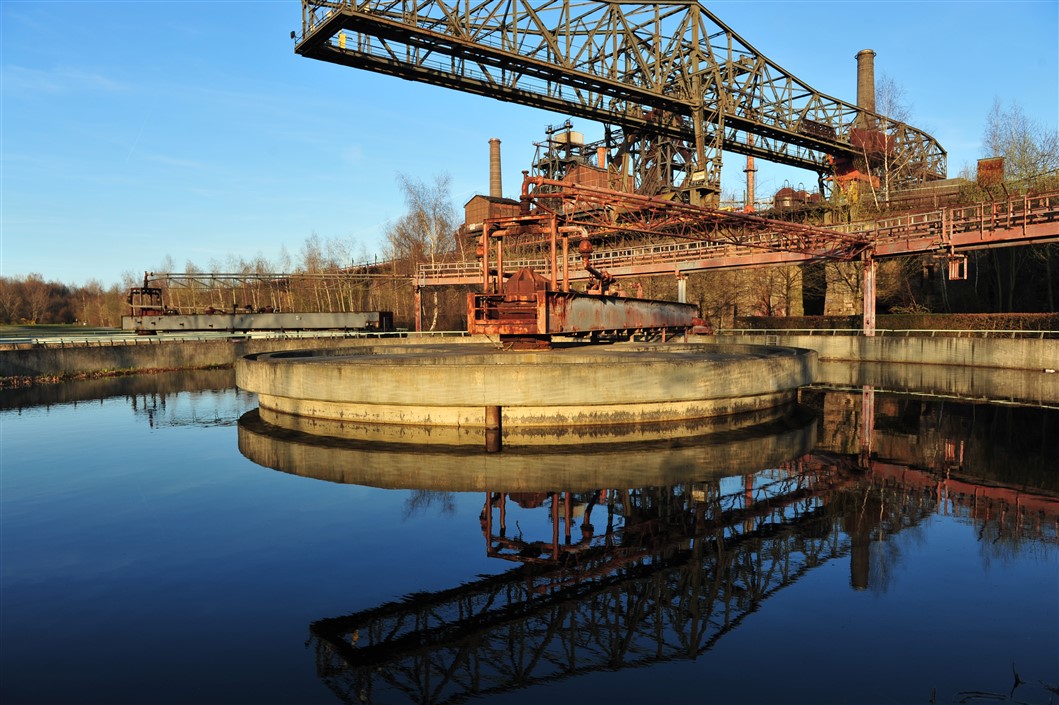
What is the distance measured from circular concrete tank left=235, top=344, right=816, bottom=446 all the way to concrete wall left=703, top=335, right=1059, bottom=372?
1288 cm

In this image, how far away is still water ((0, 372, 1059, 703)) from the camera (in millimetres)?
4285

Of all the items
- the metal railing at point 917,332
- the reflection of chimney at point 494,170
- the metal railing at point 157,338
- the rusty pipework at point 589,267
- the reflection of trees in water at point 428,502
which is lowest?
the reflection of trees in water at point 428,502

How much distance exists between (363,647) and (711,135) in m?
53.3

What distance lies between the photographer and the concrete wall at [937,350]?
966 inches

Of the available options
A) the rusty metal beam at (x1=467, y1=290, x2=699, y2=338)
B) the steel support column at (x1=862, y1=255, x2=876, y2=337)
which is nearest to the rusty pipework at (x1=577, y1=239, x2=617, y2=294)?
the rusty metal beam at (x1=467, y1=290, x2=699, y2=338)

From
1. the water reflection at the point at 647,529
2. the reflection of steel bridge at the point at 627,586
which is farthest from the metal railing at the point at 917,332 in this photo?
the reflection of steel bridge at the point at 627,586

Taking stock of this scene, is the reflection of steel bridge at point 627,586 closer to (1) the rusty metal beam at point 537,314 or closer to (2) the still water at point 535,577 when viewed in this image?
(2) the still water at point 535,577

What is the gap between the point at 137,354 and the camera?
2772 centimetres

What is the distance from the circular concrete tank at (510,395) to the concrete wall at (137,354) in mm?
10384

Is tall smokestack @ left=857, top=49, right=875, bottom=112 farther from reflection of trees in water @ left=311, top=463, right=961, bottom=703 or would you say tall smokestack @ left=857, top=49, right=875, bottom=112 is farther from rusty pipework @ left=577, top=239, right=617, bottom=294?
reflection of trees in water @ left=311, top=463, right=961, bottom=703

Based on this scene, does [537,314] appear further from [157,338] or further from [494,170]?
[494,170]

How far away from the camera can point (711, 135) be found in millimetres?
50875

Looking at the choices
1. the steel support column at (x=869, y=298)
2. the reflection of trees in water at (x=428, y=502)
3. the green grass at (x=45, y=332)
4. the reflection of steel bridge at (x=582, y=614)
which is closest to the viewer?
the reflection of steel bridge at (x=582, y=614)

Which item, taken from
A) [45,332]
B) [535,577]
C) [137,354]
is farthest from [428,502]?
[45,332]
